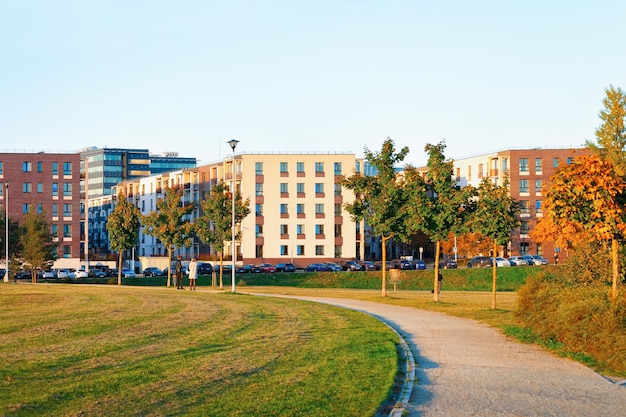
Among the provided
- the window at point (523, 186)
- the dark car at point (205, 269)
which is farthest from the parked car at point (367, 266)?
the window at point (523, 186)

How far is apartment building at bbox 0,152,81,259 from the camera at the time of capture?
372 ft

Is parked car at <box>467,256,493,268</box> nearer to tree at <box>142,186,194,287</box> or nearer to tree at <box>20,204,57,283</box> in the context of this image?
tree at <box>142,186,194,287</box>

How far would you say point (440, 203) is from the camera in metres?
35.5

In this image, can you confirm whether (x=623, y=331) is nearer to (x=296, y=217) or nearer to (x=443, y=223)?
(x=443, y=223)

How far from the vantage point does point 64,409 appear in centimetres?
1045

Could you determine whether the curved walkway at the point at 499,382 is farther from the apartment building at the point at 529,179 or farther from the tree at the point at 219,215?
the apartment building at the point at 529,179

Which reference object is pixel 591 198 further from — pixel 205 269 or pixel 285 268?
pixel 205 269

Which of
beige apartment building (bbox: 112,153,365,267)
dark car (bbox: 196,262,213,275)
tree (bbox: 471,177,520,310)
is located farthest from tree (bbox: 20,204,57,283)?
tree (bbox: 471,177,520,310)

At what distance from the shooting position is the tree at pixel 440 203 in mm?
35188

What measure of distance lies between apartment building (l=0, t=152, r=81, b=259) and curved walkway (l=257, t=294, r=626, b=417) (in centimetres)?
10028

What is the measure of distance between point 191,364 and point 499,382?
5.34m

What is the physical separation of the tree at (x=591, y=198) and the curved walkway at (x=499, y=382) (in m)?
3.27

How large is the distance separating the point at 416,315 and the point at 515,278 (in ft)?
162

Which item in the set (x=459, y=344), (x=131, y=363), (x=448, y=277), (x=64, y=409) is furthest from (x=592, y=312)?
(x=448, y=277)
